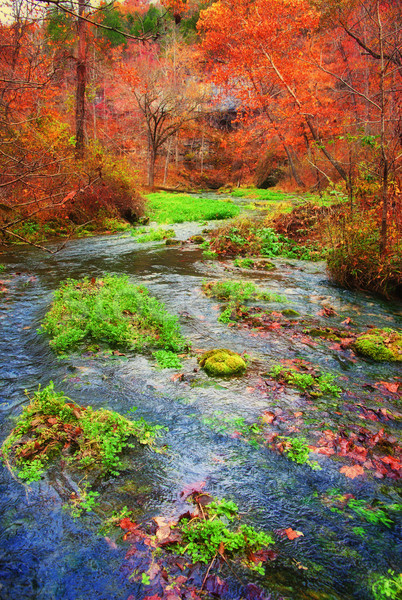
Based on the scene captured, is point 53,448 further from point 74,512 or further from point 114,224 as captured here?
point 114,224

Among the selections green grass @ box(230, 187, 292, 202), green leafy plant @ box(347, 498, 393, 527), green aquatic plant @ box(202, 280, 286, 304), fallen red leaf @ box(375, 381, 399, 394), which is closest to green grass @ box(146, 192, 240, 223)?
green grass @ box(230, 187, 292, 202)

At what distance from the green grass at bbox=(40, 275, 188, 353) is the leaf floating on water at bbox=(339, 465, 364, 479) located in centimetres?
291

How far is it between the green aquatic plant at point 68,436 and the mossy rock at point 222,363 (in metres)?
1.34

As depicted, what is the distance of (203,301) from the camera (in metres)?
7.98

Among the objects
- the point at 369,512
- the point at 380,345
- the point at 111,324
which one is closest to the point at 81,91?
the point at 111,324

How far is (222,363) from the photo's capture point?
204 inches

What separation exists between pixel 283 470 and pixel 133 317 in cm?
370

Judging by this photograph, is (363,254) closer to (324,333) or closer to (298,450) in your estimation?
(324,333)

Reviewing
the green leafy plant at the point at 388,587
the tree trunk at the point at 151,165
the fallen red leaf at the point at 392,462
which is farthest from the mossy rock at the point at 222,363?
the tree trunk at the point at 151,165

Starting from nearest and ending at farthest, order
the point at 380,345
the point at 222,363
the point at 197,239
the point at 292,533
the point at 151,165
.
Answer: the point at 292,533, the point at 222,363, the point at 380,345, the point at 197,239, the point at 151,165

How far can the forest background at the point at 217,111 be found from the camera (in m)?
7.52

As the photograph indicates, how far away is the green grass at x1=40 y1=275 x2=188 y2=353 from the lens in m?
5.87

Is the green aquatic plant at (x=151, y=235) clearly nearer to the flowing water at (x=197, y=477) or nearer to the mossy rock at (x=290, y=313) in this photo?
the flowing water at (x=197, y=477)

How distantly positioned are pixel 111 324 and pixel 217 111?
42793 mm
